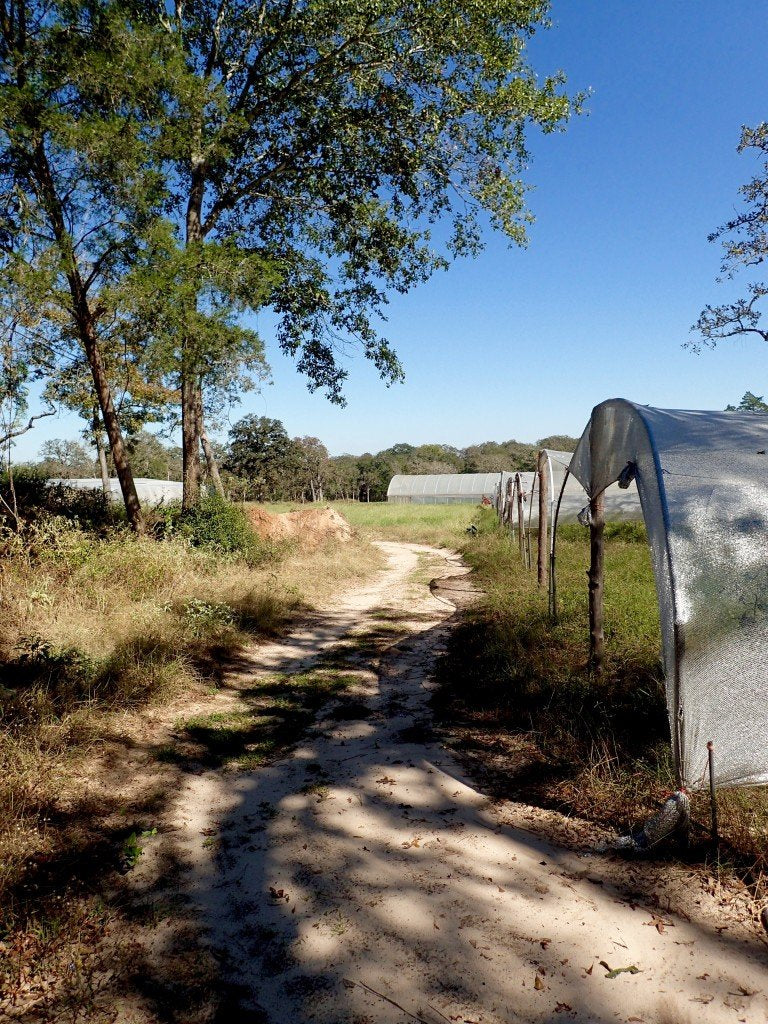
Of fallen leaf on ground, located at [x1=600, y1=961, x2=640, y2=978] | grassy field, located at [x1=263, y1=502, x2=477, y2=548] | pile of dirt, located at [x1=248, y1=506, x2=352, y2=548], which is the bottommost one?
fallen leaf on ground, located at [x1=600, y1=961, x2=640, y2=978]

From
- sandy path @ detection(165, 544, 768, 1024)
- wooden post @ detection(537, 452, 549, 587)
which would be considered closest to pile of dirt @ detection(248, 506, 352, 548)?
wooden post @ detection(537, 452, 549, 587)

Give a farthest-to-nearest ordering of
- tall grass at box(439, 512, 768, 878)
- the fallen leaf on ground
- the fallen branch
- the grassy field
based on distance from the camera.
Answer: the grassy field → tall grass at box(439, 512, 768, 878) → the fallen leaf on ground → the fallen branch

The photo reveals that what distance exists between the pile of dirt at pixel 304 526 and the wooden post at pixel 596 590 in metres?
11.5

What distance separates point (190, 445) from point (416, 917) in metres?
11.1

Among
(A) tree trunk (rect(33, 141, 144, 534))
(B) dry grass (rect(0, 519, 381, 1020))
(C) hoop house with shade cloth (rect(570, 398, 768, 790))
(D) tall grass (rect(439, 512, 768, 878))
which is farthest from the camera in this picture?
(A) tree trunk (rect(33, 141, 144, 534))

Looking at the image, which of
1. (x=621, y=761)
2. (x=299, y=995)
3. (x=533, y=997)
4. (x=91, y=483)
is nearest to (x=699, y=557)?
(x=621, y=761)

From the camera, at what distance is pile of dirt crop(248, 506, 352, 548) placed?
17391 millimetres

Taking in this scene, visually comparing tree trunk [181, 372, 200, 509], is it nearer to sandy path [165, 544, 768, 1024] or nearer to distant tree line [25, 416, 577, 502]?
sandy path [165, 544, 768, 1024]

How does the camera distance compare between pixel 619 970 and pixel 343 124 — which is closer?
pixel 619 970

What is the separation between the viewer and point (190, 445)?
500 inches

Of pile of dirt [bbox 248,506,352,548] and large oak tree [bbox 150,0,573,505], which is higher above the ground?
large oak tree [bbox 150,0,573,505]

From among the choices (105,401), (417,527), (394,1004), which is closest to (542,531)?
(105,401)

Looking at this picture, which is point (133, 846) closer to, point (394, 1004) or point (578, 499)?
point (394, 1004)

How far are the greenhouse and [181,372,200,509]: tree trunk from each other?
139 ft
